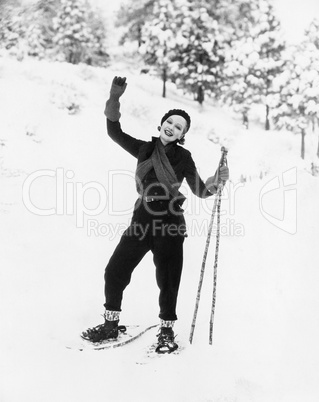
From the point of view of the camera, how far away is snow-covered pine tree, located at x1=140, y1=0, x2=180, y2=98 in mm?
15750

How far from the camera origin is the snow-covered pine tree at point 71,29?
18406mm

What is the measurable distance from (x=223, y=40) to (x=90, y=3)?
7326 mm

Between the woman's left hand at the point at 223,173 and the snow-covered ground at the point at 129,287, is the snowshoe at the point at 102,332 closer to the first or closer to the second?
the snow-covered ground at the point at 129,287

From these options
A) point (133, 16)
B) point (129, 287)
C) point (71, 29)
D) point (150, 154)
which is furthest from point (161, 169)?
point (133, 16)

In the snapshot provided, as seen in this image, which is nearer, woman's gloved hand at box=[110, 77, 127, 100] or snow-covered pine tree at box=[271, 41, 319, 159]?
woman's gloved hand at box=[110, 77, 127, 100]

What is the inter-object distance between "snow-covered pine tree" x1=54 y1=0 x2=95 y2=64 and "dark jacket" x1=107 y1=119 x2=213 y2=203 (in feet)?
54.5

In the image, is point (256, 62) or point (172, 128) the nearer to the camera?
point (172, 128)

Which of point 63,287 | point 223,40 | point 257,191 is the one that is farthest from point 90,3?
point 63,287

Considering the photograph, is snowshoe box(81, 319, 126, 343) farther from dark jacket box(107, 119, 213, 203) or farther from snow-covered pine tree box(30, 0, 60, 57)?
snow-covered pine tree box(30, 0, 60, 57)

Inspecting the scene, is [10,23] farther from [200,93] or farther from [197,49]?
[200,93]

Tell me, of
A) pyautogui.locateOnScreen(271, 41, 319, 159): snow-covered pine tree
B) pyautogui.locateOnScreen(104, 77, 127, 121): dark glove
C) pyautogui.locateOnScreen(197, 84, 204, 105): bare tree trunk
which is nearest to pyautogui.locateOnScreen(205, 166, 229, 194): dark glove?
pyautogui.locateOnScreen(104, 77, 127, 121): dark glove

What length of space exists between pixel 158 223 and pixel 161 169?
45 centimetres

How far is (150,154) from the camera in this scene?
359 cm

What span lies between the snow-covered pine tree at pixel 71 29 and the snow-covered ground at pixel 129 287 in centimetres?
1161
